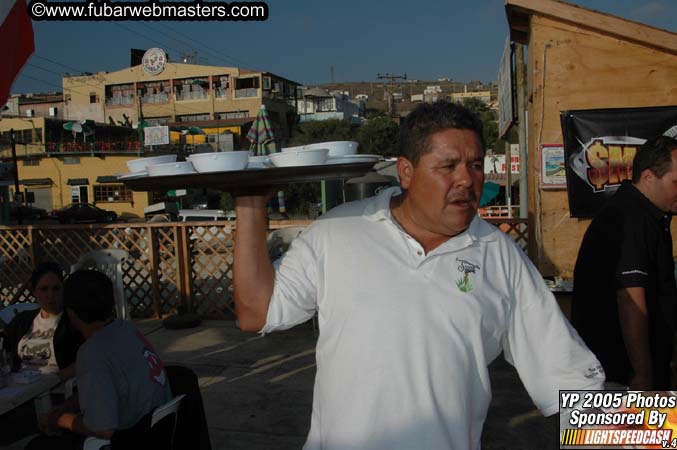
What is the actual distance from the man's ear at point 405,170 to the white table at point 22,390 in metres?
2.65

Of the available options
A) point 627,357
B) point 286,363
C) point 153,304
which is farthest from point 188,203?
point 627,357

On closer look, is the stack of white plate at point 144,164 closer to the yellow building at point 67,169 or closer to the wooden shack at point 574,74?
the wooden shack at point 574,74

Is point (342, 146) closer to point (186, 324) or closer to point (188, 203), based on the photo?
point (186, 324)

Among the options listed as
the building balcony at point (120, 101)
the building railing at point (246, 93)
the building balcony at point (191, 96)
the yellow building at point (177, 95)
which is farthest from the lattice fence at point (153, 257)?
the building balcony at point (120, 101)

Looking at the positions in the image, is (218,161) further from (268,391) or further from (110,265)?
(110,265)

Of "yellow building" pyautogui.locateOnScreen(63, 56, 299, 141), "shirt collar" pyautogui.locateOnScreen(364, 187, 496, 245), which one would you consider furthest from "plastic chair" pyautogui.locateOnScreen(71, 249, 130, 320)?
"yellow building" pyautogui.locateOnScreen(63, 56, 299, 141)

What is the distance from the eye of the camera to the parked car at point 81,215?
3459 centimetres

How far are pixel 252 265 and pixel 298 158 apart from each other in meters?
0.36

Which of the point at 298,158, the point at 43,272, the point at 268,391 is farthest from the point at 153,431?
the point at 268,391

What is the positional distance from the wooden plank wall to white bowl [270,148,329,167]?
4347 mm

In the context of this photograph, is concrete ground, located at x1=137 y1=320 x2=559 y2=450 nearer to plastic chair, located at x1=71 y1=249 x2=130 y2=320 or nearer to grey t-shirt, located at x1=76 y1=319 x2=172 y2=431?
plastic chair, located at x1=71 y1=249 x2=130 y2=320

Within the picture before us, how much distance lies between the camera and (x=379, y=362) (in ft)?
5.03

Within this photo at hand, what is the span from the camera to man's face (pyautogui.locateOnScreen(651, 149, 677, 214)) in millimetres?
2443

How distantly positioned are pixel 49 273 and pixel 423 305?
3.23 metres
